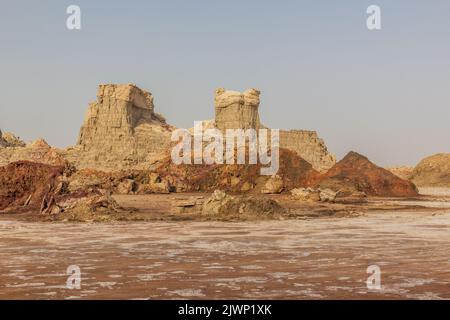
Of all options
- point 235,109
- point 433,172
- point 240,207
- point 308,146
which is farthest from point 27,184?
point 235,109

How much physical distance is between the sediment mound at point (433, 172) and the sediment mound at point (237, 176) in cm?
4049

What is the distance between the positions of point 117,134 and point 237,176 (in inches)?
2654

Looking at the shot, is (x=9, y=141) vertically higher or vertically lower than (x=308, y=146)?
higher

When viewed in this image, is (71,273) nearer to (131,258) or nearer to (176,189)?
(131,258)

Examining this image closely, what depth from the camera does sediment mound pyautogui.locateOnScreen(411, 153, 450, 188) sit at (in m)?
74.7

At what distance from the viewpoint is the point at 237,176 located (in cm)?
3753

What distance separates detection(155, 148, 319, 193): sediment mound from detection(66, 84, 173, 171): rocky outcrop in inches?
2230

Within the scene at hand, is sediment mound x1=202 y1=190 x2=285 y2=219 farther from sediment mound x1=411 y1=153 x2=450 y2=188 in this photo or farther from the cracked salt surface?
sediment mound x1=411 y1=153 x2=450 y2=188

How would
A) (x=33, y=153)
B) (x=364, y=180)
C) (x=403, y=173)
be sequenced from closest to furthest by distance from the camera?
(x=364, y=180) < (x=33, y=153) < (x=403, y=173)

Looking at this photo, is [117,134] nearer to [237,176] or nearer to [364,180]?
[237,176]

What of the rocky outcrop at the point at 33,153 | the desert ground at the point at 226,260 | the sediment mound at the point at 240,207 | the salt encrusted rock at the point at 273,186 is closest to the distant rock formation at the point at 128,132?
the rocky outcrop at the point at 33,153

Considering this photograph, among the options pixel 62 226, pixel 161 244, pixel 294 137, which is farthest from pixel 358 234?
pixel 294 137

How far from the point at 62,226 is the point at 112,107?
90.5 m

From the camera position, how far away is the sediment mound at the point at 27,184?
20406mm
